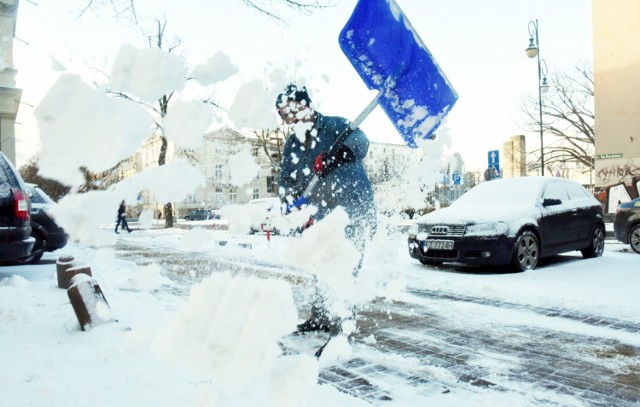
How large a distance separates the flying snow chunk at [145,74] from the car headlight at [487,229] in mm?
5516

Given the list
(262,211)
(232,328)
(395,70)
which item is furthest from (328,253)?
(395,70)

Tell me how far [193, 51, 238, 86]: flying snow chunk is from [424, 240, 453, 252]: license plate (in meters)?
5.29

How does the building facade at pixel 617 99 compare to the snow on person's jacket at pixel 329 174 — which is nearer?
the snow on person's jacket at pixel 329 174

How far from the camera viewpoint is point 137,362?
114 inches

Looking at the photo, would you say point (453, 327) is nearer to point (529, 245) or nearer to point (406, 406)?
point (406, 406)

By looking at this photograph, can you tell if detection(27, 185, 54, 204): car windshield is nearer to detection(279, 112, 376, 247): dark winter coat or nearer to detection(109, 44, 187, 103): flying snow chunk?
detection(279, 112, 376, 247): dark winter coat

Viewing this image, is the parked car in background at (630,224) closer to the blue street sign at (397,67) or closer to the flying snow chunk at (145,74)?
the blue street sign at (397,67)

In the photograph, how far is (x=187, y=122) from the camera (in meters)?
2.78

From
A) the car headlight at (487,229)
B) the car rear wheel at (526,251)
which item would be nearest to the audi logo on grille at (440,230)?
the car headlight at (487,229)

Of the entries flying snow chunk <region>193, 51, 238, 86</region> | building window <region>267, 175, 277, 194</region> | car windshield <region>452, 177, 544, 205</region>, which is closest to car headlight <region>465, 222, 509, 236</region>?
car windshield <region>452, 177, 544, 205</region>

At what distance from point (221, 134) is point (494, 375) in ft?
7.42

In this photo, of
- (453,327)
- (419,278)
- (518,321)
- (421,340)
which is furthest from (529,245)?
(421,340)

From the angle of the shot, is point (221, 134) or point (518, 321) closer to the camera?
point (221, 134)

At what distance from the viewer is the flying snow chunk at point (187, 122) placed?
8.96 ft
